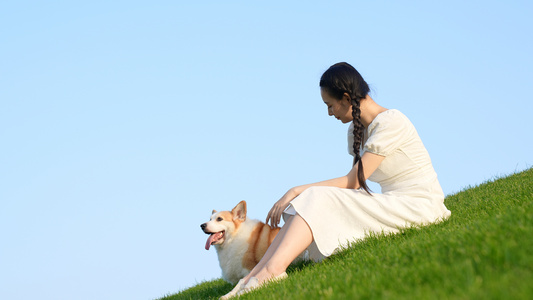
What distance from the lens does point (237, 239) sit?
6512mm

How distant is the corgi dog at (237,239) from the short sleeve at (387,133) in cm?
185

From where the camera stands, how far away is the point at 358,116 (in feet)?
18.9

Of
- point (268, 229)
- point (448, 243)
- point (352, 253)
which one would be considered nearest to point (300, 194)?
point (352, 253)

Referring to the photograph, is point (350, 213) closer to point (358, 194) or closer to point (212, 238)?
point (358, 194)

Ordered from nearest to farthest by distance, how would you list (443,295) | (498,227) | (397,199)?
(443,295), (498,227), (397,199)

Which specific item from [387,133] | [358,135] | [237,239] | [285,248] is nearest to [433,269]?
[285,248]

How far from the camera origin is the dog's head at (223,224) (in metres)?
6.54

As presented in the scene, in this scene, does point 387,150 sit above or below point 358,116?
below

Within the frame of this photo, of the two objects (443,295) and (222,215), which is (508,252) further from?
(222,215)

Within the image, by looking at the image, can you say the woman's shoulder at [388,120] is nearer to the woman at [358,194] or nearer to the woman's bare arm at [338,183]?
the woman at [358,194]

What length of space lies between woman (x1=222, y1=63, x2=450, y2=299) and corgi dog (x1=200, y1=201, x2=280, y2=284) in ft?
2.49

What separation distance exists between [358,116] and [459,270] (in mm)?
2894

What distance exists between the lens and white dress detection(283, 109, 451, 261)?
5.29 metres

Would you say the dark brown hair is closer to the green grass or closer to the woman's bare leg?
the woman's bare leg
